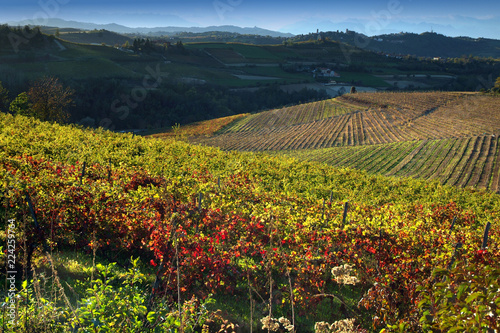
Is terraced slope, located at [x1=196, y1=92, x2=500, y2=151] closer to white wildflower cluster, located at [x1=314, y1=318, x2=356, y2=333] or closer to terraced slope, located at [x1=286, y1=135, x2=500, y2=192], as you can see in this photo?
terraced slope, located at [x1=286, y1=135, x2=500, y2=192]

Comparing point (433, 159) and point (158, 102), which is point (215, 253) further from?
point (158, 102)

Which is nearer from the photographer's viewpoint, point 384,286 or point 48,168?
point 384,286

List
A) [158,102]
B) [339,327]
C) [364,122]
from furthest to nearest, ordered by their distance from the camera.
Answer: [158,102], [364,122], [339,327]

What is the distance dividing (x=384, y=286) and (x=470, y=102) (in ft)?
231

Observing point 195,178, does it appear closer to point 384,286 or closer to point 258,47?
point 384,286

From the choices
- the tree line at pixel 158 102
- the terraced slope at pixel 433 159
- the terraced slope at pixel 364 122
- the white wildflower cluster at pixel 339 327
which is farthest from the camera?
the tree line at pixel 158 102

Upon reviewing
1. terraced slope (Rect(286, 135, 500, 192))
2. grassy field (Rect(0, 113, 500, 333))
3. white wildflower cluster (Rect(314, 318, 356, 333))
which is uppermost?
white wildflower cluster (Rect(314, 318, 356, 333))

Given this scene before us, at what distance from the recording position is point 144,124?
89750mm

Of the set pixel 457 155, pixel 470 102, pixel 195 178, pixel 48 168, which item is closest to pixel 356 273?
pixel 195 178

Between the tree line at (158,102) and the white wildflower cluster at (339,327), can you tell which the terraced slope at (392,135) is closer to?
the tree line at (158,102)

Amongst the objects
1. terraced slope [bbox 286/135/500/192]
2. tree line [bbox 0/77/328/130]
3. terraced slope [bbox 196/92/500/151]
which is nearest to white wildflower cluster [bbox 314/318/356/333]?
terraced slope [bbox 286/135/500/192]

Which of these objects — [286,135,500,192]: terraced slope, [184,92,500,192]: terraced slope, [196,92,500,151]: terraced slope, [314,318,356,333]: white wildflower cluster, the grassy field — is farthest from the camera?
[196,92,500,151]: terraced slope

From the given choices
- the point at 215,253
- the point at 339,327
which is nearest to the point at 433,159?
the point at 215,253

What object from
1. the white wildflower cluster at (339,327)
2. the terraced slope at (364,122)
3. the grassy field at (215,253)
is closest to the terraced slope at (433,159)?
the terraced slope at (364,122)
